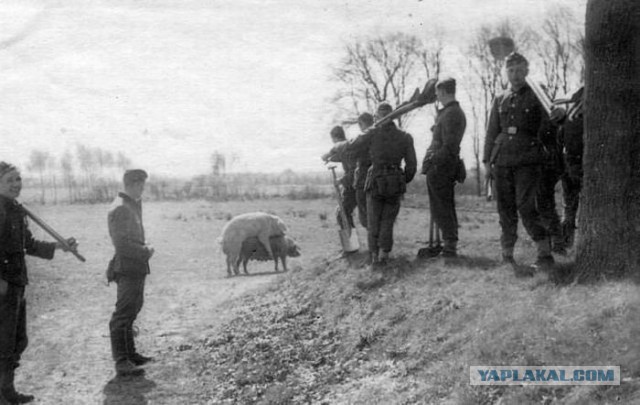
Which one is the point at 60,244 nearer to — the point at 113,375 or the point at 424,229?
the point at 113,375

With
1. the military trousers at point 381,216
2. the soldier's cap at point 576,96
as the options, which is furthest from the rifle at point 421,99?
the soldier's cap at point 576,96

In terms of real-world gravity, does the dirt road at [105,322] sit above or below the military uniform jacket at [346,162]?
below

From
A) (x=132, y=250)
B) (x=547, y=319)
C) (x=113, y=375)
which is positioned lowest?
(x=113, y=375)

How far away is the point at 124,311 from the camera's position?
6.98 meters

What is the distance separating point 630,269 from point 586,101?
1564 millimetres

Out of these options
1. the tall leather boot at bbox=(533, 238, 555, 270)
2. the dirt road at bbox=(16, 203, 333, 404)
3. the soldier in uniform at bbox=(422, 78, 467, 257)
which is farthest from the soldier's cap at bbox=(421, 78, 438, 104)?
the dirt road at bbox=(16, 203, 333, 404)

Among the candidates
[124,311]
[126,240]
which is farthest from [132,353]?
[126,240]

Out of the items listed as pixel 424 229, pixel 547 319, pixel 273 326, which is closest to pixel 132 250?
pixel 273 326

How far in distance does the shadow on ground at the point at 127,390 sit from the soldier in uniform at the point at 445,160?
12.7ft

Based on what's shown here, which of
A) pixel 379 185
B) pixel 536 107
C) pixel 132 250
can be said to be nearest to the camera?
pixel 536 107

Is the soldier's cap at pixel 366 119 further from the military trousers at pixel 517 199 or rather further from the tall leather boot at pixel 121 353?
the tall leather boot at pixel 121 353

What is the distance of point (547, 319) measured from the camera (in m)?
4.79

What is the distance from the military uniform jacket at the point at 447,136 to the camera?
738 cm

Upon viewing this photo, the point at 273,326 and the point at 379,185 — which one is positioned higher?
the point at 379,185
